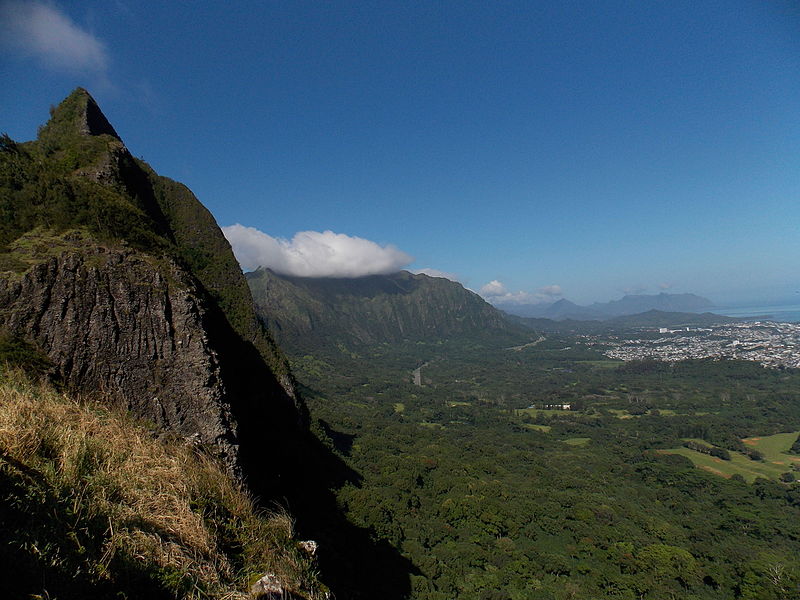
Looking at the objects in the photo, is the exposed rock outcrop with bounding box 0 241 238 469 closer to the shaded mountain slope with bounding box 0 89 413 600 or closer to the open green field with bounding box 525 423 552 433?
the shaded mountain slope with bounding box 0 89 413 600

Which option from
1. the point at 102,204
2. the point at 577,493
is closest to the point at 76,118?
the point at 102,204

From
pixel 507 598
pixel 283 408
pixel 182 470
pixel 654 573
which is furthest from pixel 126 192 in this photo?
pixel 654 573

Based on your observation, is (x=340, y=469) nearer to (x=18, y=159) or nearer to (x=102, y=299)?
(x=102, y=299)

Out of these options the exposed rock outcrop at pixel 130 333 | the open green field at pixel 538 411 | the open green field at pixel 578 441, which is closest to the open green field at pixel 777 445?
the open green field at pixel 578 441

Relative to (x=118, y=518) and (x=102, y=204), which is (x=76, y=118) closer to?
(x=102, y=204)

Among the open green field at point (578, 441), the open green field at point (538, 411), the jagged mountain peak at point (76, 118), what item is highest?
the jagged mountain peak at point (76, 118)

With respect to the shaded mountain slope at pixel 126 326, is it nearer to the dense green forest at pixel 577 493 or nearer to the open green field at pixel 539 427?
the dense green forest at pixel 577 493
